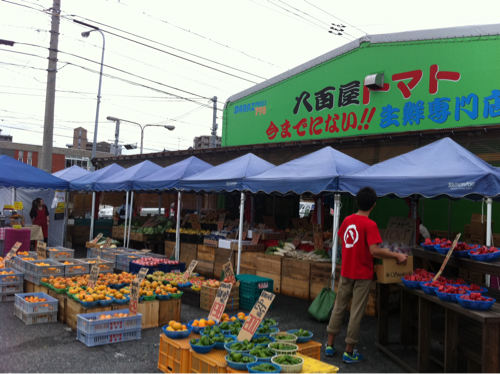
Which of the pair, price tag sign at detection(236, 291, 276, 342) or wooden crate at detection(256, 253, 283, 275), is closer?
price tag sign at detection(236, 291, 276, 342)

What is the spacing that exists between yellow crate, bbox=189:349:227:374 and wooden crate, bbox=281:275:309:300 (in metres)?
4.52

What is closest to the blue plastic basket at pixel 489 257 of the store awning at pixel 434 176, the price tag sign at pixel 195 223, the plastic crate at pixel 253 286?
the store awning at pixel 434 176

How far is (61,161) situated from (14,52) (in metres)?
43.2

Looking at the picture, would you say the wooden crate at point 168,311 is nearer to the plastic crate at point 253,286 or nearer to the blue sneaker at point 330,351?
the plastic crate at point 253,286

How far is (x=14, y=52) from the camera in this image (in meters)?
14.5

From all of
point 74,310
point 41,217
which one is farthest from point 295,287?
point 41,217

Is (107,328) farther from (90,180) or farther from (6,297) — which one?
(90,180)

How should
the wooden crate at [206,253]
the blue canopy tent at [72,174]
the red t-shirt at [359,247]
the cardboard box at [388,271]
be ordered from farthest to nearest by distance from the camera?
the blue canopy tent at [72,174] → the wooden crate at [206,253] → the cardboard box at [388,271] → the red t-shirt at [359,247]

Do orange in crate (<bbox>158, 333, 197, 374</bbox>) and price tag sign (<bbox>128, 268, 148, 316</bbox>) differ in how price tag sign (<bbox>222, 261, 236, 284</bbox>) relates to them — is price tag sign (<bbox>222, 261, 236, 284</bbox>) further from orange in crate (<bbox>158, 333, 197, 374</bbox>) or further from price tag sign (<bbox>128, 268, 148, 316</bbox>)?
orange in crate (<bbox>158, 333, 197, 374</bbox>)

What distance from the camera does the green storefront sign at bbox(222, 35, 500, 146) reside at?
10012 mm

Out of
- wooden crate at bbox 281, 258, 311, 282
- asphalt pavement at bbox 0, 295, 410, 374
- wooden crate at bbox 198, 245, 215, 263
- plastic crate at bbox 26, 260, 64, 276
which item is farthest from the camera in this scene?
wooden crate at bbox 198, 245, 215, 263

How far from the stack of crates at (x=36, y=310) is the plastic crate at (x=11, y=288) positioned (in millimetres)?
1401

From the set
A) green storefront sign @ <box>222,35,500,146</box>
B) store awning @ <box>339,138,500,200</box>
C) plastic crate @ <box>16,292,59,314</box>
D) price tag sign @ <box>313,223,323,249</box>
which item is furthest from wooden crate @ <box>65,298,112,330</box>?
green storefront sign @ <box>222,35,500,146</box>

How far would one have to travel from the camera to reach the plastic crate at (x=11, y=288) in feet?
25.8
